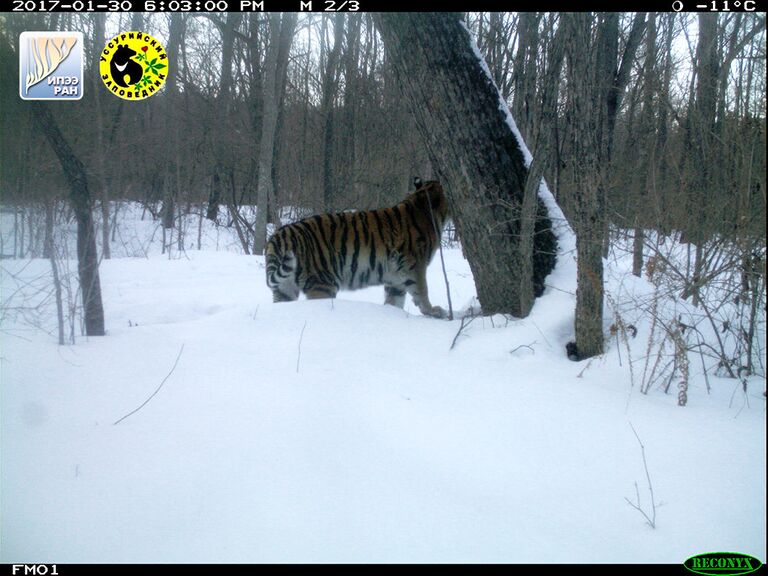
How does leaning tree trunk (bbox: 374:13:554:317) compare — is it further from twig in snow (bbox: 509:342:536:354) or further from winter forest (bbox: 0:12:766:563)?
twig in snow (bbox: 509:342:536:354)

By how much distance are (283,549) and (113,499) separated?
0.73 metres

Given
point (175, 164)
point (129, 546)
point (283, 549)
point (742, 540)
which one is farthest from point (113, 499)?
point (175, 164)

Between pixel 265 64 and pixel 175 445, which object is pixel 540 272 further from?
pixel 265 64

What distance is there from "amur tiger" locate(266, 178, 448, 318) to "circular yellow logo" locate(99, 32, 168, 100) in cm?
234

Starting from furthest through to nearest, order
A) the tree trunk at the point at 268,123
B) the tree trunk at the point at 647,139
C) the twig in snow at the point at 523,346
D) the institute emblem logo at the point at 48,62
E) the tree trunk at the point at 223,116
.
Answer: the tree trunk at the point at 268,123
the tree trunk at the point at 223,116
the tree trunk at the point at 647,139
the twig in snow at the point at 523,346
the institute emblem logo at the point at 48,62

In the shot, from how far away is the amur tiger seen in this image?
6027mm

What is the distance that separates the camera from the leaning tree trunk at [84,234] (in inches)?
166

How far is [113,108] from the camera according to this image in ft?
16.3

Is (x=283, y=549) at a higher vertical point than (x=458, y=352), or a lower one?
lower

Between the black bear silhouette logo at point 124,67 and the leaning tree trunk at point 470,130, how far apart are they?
198cm

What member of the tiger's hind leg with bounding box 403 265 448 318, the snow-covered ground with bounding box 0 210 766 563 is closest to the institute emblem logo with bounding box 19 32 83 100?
the snow-covered ground with bounding box 0 210 766 563

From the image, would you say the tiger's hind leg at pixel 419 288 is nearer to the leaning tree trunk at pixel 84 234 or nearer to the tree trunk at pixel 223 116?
the leaning tree trunk at pixel 84 234

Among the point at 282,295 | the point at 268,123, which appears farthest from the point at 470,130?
the point at 268,123

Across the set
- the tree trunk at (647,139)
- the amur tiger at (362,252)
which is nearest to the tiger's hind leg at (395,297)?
the amur tiger at (362,252)
